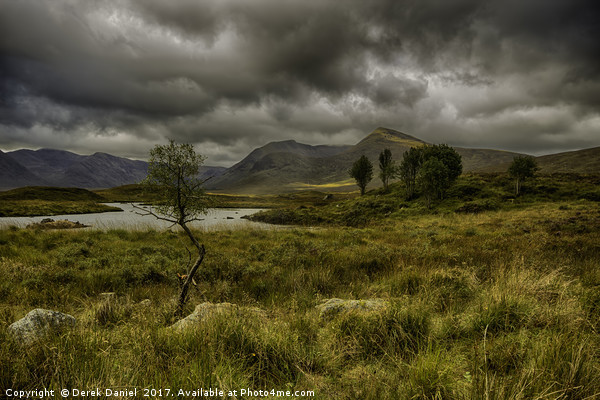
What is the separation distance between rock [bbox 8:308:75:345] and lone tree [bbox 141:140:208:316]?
1.76 m

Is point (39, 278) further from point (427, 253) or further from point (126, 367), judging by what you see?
point (427, 253)

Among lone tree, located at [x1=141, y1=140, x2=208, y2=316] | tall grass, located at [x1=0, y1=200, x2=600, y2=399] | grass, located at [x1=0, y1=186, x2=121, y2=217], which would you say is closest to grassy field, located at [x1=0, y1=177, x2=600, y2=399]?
tall grass, located at [x1=0, y1=200, x2=600, y2=399]

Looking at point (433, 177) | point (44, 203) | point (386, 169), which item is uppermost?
point (386, 169)

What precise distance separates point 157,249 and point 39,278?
18.5 ft

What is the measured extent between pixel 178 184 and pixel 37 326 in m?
2.95

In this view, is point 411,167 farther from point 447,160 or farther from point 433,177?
point 433,177

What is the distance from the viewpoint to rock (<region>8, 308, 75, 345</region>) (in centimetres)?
313

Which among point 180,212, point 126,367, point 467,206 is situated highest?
point 180,212

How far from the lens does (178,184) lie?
5289mm

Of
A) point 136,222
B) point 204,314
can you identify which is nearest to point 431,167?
point 136,222

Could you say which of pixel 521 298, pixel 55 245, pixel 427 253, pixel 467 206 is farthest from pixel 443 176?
pixel 55 245

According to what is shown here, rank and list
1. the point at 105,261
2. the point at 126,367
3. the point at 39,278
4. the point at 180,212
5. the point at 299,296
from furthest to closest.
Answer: the point at 105,261
the point at 39,278
the point at 299,296
the point at 180,212
the point at 126,367

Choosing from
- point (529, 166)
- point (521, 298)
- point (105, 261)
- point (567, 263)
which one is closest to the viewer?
point (521, 298)

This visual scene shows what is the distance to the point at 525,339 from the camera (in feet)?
10.7
